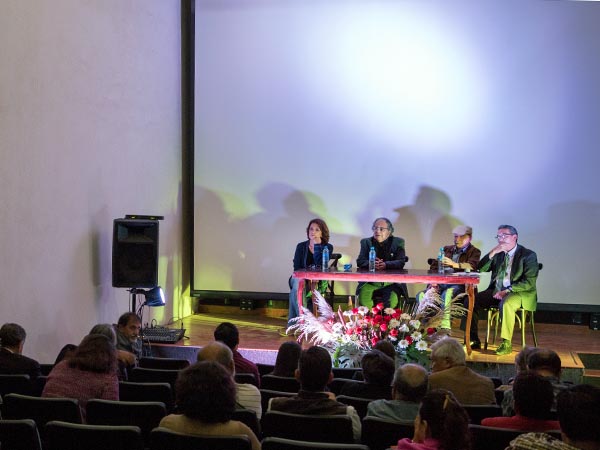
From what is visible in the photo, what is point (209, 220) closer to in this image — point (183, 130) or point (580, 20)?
point (183, 130)

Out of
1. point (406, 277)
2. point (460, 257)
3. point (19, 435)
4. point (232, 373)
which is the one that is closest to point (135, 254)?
point (406, 277)

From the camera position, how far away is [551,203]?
8.36 metres

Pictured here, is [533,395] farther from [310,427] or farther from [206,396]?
[206,396]

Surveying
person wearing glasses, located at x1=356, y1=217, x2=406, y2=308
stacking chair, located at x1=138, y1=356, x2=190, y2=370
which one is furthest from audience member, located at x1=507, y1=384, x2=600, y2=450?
person wearing glasses, located at x1=356, y1=217, x2=406, y2=308

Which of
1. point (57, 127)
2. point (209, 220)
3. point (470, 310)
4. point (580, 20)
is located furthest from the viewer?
point (209, 220)

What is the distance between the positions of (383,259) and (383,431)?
4.44m

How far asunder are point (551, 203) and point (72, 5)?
17.1ft

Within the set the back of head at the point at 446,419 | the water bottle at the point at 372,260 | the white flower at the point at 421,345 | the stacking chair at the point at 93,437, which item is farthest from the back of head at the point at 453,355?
the water bottle at the point at 372,260

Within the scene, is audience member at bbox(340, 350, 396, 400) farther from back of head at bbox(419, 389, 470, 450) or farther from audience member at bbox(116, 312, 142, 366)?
audience member at bbox(116, 312, 142, 366)

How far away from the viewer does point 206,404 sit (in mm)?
2893

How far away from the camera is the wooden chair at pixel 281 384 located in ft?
14.0

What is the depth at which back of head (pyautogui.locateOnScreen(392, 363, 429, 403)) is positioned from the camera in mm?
3344

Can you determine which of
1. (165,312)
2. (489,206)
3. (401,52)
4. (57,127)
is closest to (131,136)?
(57,127)

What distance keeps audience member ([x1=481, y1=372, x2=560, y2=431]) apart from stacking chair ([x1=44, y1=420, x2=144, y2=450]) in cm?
150
